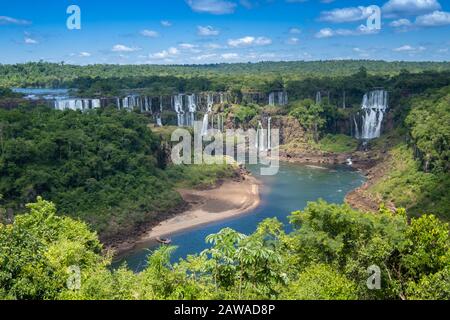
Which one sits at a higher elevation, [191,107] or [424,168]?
[191,107]

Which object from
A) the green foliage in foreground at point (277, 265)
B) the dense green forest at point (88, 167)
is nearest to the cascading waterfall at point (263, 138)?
the dense green forest at point (88, 167)

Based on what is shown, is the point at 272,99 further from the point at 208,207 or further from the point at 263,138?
the point at 208,207

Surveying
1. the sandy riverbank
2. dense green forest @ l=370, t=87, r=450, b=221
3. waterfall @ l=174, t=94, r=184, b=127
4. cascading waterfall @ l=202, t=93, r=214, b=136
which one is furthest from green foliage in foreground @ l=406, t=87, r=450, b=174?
waterfall @ l=174, t=94, r=184, b=127

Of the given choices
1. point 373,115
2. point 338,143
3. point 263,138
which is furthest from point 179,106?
point 373,115

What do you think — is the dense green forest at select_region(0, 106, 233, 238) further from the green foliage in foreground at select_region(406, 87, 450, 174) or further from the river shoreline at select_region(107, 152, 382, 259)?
the green foliage in foreground at select_region(406, 87, 450, 174)

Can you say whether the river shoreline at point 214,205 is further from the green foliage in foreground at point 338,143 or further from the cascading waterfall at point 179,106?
the cascading waterfall at point 179,106

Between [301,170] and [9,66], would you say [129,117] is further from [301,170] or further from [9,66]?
[9,66]
